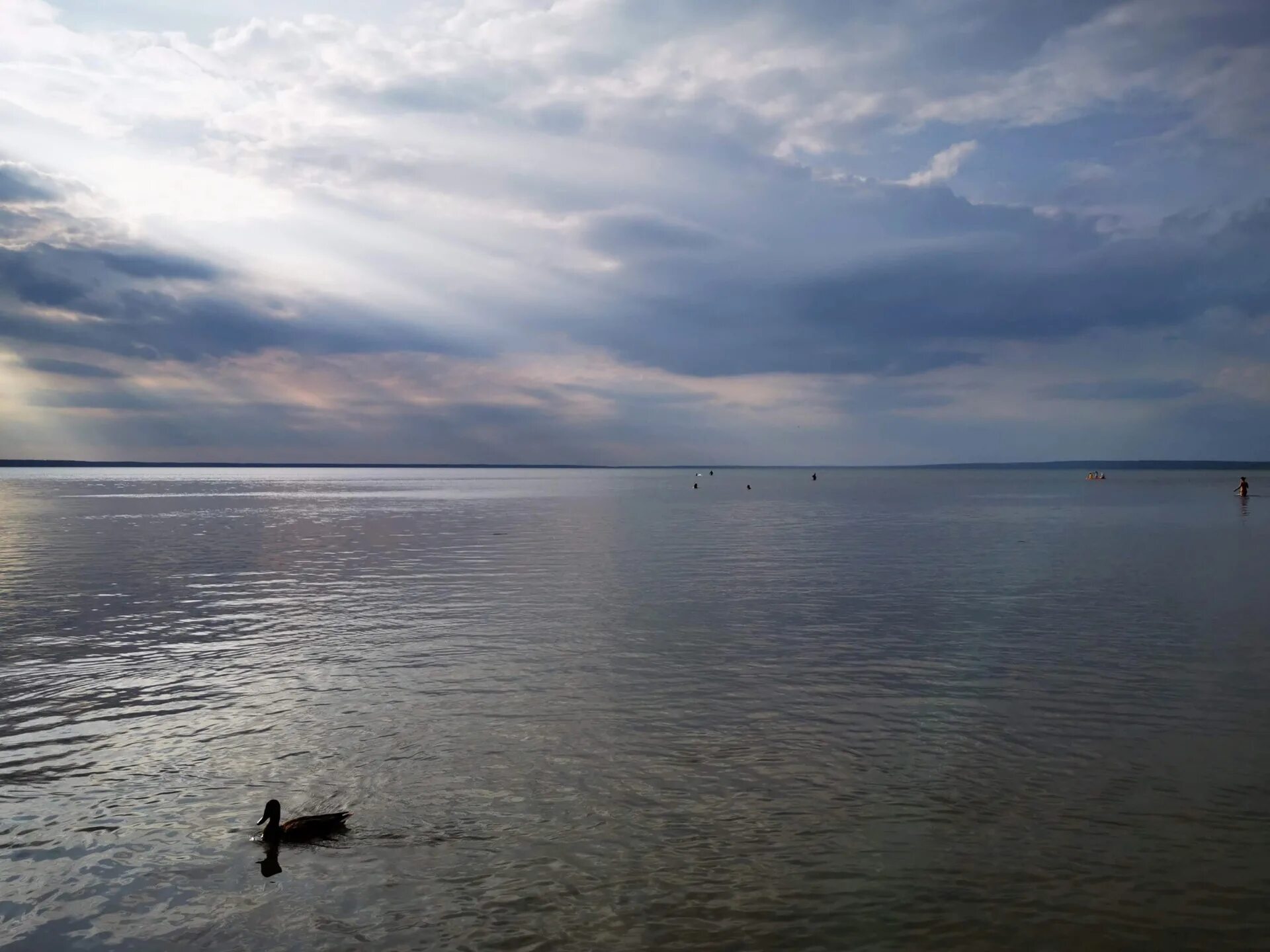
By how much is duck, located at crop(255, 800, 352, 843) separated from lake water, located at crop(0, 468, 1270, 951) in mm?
316

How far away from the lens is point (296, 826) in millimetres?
12828

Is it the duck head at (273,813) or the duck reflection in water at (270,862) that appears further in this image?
the duck head at (273,813)

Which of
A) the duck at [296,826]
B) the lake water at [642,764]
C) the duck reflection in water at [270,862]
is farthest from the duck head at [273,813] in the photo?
the lake water at [642,764]

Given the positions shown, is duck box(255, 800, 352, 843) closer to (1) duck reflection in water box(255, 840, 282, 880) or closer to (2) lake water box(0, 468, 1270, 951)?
(1) duck reflection in water box(255, 840, 282, 880)

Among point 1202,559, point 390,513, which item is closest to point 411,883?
point 1202,559

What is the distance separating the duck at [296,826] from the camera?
41.4 ft

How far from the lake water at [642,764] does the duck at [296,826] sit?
0.32 meters

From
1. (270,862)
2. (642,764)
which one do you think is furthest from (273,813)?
(642,764)

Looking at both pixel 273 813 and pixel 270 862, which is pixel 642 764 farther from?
pixel 270 862

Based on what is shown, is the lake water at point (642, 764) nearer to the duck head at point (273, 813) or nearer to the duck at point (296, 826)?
the duck at point (296, 826)

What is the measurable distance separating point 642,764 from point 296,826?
18.8 feet

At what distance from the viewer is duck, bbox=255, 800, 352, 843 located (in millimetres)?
12633

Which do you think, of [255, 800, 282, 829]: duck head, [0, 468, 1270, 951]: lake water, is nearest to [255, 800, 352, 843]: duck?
[255, 800, 282, 829]: duck head

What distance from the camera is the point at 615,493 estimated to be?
503 feet
